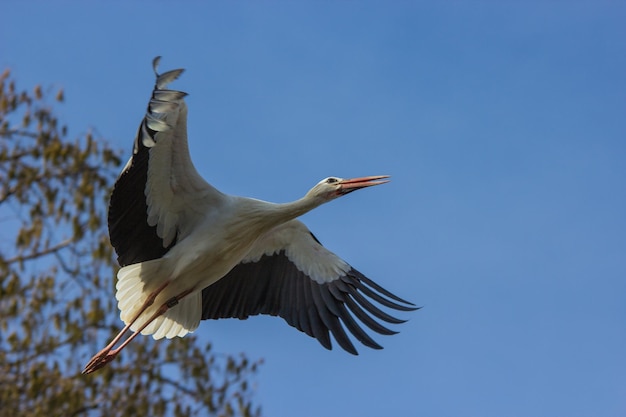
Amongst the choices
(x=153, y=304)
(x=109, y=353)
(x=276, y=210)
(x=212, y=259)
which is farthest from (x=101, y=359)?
(x=276, y=210)

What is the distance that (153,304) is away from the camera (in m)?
7.46

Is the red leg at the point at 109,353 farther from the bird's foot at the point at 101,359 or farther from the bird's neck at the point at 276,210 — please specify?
the bird's neck at the point at 276,210

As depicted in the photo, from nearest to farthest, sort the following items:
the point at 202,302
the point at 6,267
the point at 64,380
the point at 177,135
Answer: the point at 177,135, the point at 202,302, the point at 64,380, the point at 6,267

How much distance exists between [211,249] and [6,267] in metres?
4.32

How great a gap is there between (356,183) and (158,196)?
1265 millimetres

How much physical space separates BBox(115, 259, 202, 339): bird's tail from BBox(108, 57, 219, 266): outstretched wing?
0.12 m

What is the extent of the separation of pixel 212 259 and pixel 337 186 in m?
0.93

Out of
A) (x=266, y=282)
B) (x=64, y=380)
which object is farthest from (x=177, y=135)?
(x=64, y=380)

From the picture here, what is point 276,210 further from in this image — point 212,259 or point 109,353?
point 109,353

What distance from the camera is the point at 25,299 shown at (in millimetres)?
10523

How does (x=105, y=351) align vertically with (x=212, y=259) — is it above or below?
below

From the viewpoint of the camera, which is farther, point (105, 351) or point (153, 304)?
point (153, 304)

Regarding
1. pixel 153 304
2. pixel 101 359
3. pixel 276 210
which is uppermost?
pixel 276 210

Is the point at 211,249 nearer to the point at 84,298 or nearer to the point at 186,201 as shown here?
the point at 186,201
